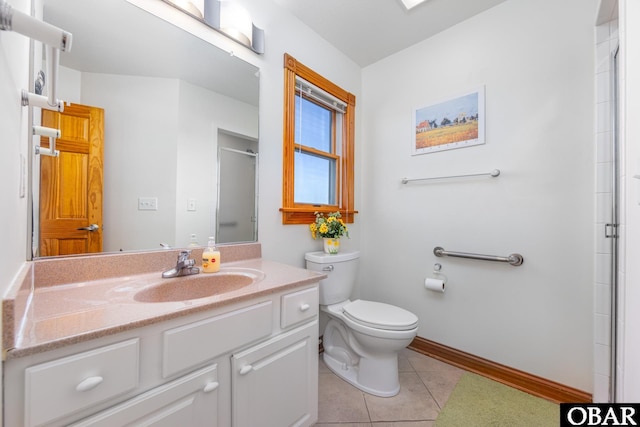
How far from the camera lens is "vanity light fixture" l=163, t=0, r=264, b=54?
1275 millimetres

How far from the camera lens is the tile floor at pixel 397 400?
130 centimetres

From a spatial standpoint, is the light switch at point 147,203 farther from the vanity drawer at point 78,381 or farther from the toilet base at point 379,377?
the toilet base at point 379,377

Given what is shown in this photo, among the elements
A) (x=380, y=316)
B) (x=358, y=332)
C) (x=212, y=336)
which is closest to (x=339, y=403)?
(x=358, y=332)

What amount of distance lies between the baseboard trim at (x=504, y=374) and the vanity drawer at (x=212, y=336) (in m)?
1.47

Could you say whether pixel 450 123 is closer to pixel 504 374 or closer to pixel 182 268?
pixel 504 374

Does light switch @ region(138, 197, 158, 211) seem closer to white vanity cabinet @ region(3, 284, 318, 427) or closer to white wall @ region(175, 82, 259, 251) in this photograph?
white wall @ region(175, 82, 259, 251)

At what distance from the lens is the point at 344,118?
2166 mm

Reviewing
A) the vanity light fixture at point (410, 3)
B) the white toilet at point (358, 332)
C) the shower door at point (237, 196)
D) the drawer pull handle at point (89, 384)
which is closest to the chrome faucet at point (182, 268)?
the shower door at point (237, 196)

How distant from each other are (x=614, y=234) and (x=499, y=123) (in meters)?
0.83

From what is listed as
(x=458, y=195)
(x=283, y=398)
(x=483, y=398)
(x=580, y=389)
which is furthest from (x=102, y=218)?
(x=580, y=389)

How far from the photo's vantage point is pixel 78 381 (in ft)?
1.91

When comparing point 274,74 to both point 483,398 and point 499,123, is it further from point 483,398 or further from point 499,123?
point 483,398

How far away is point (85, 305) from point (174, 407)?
0.39 meters

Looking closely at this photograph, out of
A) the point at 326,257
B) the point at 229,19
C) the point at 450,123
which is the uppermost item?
the point at 229,19
